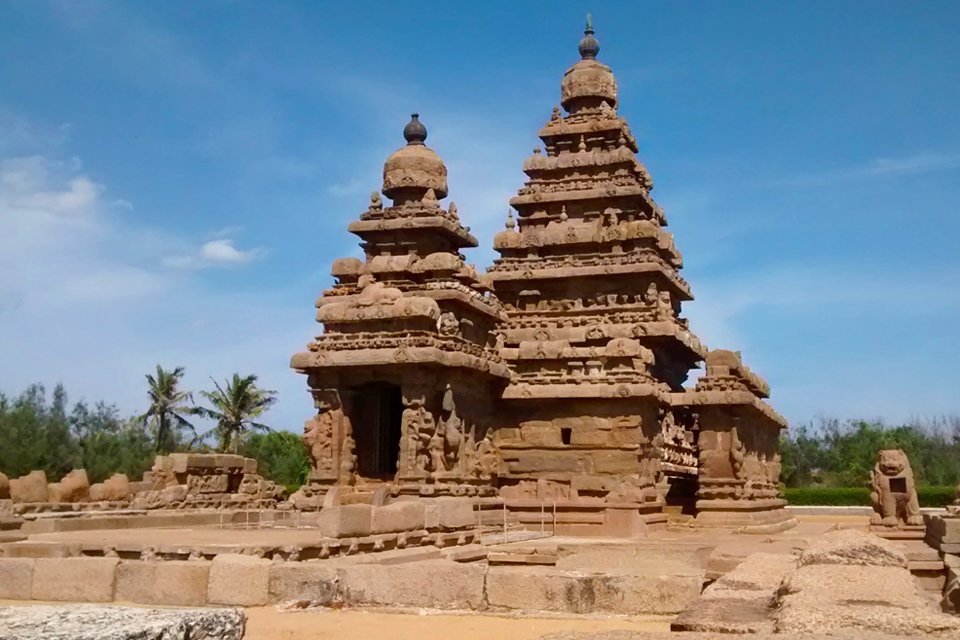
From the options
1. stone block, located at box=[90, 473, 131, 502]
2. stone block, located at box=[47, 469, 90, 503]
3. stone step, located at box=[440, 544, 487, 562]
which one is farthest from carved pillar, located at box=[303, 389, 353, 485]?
stone step, located at box=[440, 544, 487, 562]

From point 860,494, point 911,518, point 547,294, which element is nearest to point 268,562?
point 911,518

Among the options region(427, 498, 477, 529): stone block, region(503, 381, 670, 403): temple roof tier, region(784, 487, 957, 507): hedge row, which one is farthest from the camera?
region(784, 487, 957, 507): hedge row

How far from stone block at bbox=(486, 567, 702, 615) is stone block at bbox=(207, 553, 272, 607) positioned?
2077mm

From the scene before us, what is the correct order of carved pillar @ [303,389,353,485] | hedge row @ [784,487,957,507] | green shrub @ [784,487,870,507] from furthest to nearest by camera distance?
green shrub @ [784,487,870,507]
hedge row @ [784,487,957,507]
carved pillar @ [303,389,353,485]

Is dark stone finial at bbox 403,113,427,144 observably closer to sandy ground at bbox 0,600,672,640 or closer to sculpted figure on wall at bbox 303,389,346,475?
sculpted figure on wall at bbox 303,389,346,475

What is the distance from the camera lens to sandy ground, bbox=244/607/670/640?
704cm

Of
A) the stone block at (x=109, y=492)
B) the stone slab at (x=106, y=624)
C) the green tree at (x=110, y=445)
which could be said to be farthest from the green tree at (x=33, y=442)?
the stone slab at (x=106, y=624)

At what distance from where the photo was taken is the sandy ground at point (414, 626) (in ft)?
23.1

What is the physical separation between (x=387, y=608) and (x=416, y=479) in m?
10.7

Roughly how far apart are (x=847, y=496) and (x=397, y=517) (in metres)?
25.5

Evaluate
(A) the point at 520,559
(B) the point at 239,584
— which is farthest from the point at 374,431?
(B) the point at 239,584

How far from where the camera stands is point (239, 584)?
852 centimetres

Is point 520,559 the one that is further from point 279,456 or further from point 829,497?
point 279,456

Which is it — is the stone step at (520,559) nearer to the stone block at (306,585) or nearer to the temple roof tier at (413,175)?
the stone block at (306,585)
